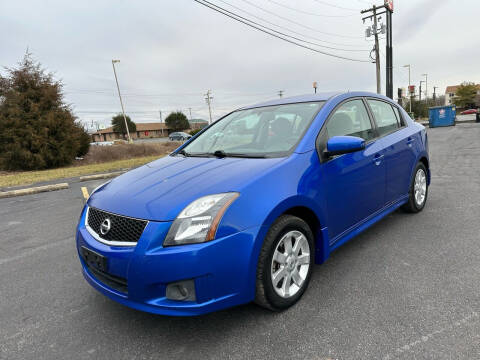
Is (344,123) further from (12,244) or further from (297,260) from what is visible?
(12,244)

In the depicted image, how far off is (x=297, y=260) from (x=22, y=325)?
212cm

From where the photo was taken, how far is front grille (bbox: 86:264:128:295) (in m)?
1.95

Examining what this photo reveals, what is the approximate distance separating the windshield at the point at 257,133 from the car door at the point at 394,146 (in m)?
1.00

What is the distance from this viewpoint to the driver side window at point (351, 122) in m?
2.82

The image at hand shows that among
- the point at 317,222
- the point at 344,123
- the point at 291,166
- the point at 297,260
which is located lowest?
the point at 297,260

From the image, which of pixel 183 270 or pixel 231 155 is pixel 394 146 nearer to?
pixel 231 155

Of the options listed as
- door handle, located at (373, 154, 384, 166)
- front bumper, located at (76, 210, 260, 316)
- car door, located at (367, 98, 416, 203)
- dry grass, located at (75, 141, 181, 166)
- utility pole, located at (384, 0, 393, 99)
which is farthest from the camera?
utility pole, located at (384, 0, 393, 99)

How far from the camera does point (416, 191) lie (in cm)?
408

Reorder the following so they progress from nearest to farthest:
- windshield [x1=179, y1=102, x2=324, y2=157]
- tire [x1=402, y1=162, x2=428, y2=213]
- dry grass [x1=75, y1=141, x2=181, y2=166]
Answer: windshield [x1=179, y1=102, x2=324, y2=157], tire [x1=402, y1=162, x2=428, y2=213], dry grass [x1=75, y1=141, x2=181, y2=166]

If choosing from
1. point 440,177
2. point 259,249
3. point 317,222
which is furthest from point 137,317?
point 440,177

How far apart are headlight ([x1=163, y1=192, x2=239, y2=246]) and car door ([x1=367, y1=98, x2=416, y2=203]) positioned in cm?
217

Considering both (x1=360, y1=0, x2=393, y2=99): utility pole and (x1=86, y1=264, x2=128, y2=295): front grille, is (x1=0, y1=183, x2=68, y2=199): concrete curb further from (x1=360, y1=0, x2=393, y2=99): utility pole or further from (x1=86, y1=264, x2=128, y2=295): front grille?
(x1=360, y1=0, x2=393, y2=99): utility pole

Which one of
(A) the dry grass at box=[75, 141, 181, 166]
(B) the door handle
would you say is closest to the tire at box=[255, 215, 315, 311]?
(B) the door handle

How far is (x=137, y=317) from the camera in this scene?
2277 millimetres
